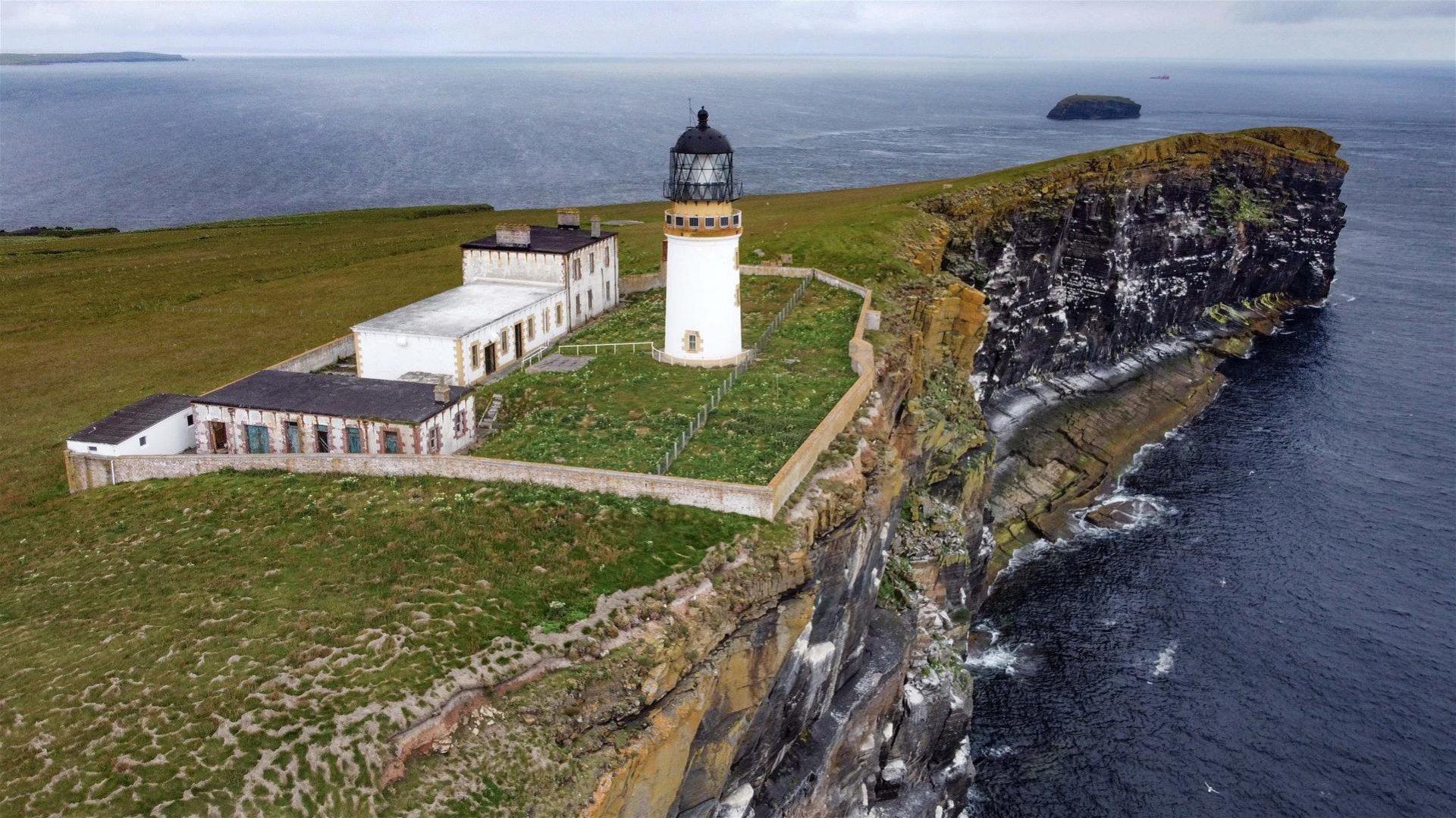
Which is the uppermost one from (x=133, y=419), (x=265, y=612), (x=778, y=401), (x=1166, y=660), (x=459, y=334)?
(x=459, y=334)

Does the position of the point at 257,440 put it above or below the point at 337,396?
below

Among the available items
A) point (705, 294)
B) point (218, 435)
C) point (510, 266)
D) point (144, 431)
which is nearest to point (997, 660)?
point (705, 294)

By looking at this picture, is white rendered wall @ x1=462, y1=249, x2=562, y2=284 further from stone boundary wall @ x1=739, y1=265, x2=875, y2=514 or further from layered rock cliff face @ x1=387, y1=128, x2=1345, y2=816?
layered rock cliff face @ x1=387, y1=128, x2=1345, y2=816

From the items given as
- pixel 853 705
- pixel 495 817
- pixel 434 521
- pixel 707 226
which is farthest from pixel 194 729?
pixel 707 226

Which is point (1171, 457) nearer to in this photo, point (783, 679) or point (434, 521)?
point (783, 679)

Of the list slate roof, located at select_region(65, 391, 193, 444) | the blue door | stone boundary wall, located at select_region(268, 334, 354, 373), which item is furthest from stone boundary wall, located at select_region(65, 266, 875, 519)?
stone boundary wall, located at select_region(268, 334, 354, 373)

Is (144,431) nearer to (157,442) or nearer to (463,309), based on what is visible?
(157,442)
